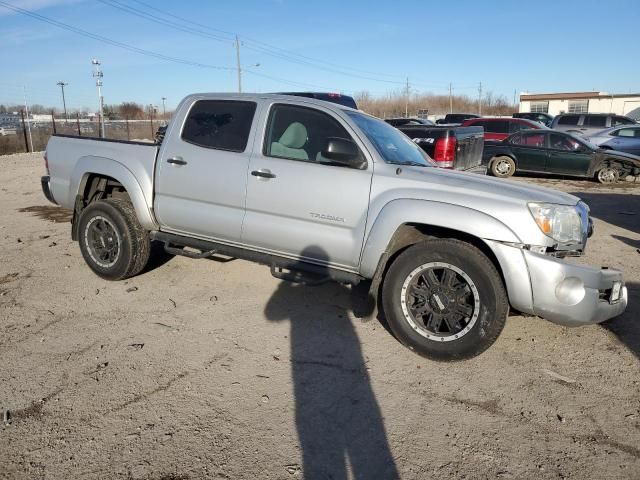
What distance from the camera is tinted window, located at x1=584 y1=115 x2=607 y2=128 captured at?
18.8m

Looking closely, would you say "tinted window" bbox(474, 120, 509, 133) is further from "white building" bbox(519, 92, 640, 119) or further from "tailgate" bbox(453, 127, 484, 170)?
"white building" bbox(519, 92, 640, 119)

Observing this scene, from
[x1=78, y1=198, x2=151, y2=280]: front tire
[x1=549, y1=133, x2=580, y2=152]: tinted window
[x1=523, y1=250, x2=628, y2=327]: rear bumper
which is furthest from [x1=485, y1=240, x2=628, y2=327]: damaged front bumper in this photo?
[x1=549, y1=133, x2=580, y2=152]: tinted window

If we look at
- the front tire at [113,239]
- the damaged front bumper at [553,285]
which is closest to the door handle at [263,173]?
the front tire at [113,239]

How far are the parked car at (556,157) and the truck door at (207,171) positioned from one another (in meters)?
11.7

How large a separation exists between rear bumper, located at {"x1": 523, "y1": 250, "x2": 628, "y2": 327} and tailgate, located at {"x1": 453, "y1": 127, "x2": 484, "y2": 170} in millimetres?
4693

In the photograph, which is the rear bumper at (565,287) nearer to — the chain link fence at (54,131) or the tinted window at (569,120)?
the tinted window at (569,120)

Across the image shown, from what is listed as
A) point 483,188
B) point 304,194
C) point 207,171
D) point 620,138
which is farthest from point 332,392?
point 620,138

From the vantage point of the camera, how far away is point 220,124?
15.3 ft

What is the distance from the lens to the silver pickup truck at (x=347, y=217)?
3447 mm

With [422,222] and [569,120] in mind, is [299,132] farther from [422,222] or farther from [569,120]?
[569,120]

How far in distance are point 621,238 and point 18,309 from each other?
799 centimetres

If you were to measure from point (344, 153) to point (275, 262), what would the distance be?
45.6 inches

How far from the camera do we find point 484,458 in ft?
8.66

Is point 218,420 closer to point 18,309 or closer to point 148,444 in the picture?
point 148,444
